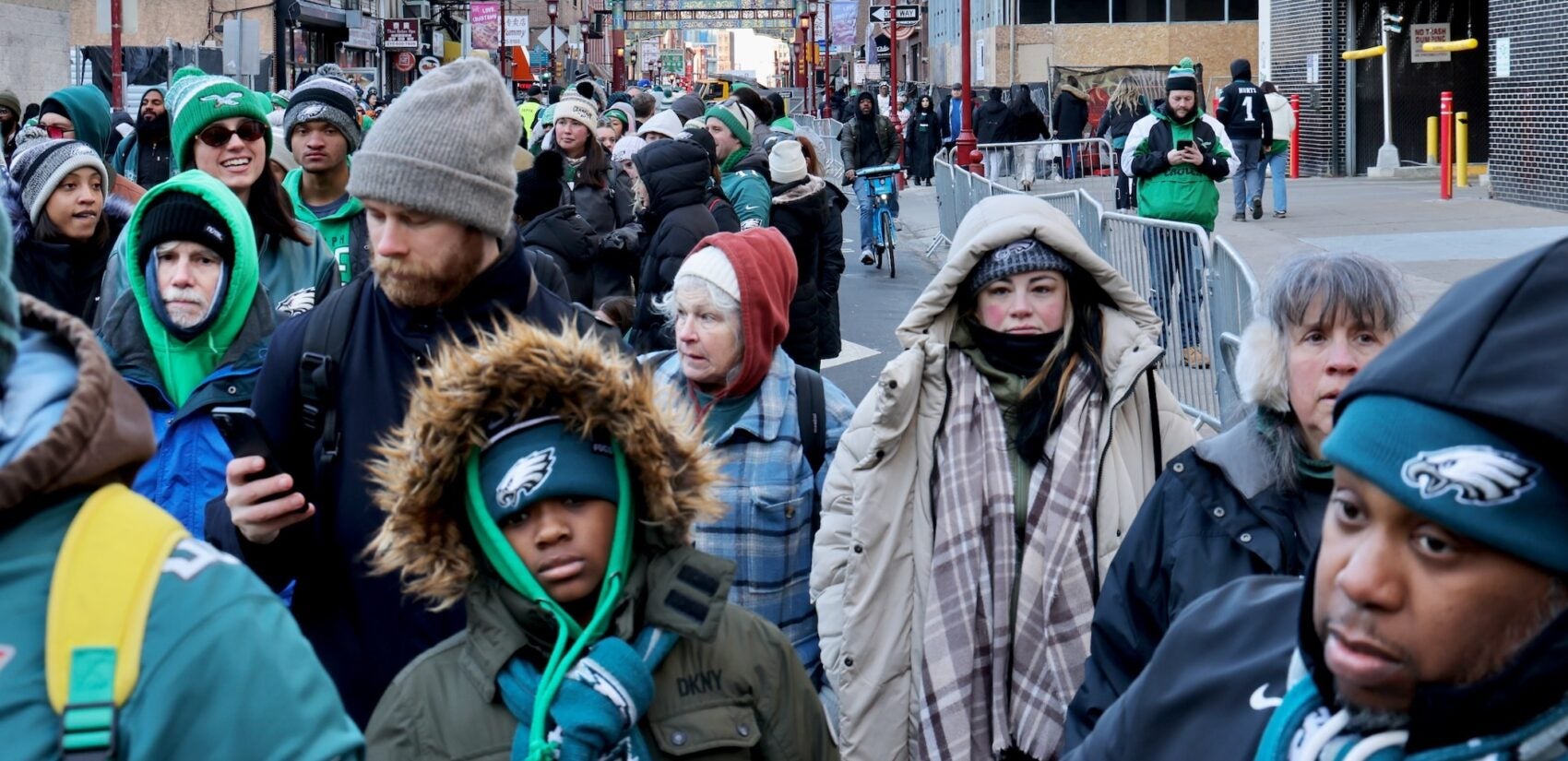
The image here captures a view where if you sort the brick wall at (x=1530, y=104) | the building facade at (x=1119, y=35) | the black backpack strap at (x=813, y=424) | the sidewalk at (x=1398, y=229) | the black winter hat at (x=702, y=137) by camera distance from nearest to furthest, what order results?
1. the black backpack strap at (x=813, y=424)
2. the black winter hat at (x=702, y=137)
3. the sidewalk at (x=1398, y=229)
4. the brick wall at (x=1530, y=104)
5. the building facade at (x=1119, y=35)

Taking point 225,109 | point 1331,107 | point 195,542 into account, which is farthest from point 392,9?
point 195,542

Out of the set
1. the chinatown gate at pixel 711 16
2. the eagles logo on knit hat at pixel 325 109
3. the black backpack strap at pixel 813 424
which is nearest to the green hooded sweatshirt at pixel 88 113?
the eagles logo on knit hat at pixel 325 109

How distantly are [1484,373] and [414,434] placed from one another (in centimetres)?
191

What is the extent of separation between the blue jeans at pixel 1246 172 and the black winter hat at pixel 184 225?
59.9ft

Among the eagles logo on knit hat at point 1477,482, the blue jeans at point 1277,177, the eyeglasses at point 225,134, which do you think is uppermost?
the blue jeans at point 1277,177

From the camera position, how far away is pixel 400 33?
65000 millimetres

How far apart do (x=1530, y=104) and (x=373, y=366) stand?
21.9 m

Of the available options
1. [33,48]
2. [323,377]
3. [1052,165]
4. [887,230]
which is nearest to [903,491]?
[323,377]

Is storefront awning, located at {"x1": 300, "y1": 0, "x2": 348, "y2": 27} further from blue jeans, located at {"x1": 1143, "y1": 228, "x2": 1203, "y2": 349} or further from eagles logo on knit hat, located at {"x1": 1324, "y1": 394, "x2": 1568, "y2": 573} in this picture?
eagles logo on knit hat, located at {"x1": 1324, "y1": 394, "x2": 1568, "y2": 573}

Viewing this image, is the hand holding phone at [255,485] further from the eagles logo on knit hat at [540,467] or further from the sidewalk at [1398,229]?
the sidewalk at [1398,229]

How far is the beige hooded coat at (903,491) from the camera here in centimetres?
449

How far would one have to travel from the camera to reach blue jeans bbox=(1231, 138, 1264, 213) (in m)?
21.9

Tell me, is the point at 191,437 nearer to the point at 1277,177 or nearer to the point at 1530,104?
the point at 1277,177

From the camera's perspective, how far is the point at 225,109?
6504 mm
